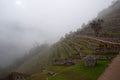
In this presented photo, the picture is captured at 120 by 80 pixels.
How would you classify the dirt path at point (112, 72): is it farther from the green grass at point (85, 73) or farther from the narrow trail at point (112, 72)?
the green grass at point (85, 73)

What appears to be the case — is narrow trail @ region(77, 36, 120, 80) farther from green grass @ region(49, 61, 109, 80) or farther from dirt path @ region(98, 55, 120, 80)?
green grass @ region(49, 61, 109, 80)

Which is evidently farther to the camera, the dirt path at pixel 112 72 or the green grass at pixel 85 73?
the green grass at pixel 85 73

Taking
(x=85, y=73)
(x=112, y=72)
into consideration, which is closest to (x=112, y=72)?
(x=112, y=72)

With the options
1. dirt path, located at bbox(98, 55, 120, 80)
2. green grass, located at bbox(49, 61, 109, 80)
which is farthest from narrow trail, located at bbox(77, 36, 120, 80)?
green grass, located at bbox(49, 61, 109, 80)

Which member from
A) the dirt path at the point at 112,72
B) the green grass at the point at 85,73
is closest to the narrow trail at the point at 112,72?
the dirt path at the point at 112,72

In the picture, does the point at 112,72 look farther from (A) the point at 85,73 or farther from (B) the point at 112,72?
(A) the point at 85,73

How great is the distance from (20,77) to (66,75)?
45733mm

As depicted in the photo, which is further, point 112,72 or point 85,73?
point 85,73

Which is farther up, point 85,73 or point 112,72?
point 85,73

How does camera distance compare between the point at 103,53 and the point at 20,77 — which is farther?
the point at 20,77

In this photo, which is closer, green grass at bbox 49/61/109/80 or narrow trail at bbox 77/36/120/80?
narrow trail at bbox 77/36/120/80

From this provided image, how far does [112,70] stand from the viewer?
99.1ft

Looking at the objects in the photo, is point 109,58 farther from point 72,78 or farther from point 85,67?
point 72,78

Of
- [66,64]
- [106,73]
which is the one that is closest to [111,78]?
[106,73]
